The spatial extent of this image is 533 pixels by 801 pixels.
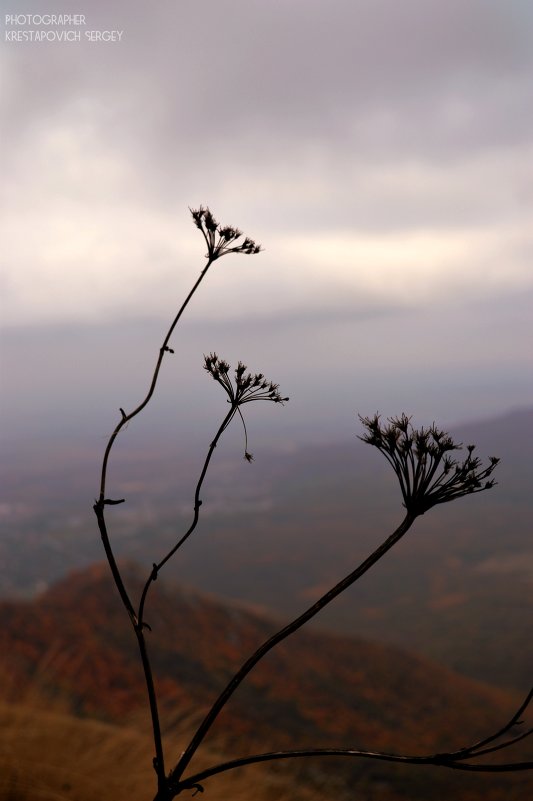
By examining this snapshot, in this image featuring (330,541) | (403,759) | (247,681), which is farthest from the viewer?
(330,541)

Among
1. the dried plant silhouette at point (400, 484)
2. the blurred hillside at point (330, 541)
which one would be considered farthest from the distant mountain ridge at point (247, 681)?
the blurred hillside at point (330, 541)

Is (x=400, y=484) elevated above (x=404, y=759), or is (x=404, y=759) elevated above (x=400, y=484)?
(x=400, y=484)

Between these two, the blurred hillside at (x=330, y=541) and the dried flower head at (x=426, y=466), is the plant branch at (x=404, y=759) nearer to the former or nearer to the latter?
the dried flower head at (x=426, y=466)

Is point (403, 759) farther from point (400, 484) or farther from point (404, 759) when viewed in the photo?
point (400, 484)

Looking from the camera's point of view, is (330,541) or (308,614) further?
(330,541)

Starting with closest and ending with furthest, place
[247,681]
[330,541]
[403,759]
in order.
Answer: [403,759]
[247,681]
[330,541]

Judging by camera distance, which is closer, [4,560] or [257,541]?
[4,560]

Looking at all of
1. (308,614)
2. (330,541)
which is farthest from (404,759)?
(330,541)

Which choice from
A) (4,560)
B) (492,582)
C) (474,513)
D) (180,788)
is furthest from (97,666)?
(474,513)

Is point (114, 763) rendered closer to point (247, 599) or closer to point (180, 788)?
point (180, 788)

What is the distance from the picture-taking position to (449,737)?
1778 centimetres

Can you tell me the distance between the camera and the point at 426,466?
9.11 feet

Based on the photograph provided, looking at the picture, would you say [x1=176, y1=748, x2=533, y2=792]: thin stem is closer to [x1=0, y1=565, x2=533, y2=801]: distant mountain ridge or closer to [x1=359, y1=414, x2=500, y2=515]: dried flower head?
[x1=359, y1=414, x2=500, y2=515]: dried flower head

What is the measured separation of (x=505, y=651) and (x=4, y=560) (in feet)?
246
